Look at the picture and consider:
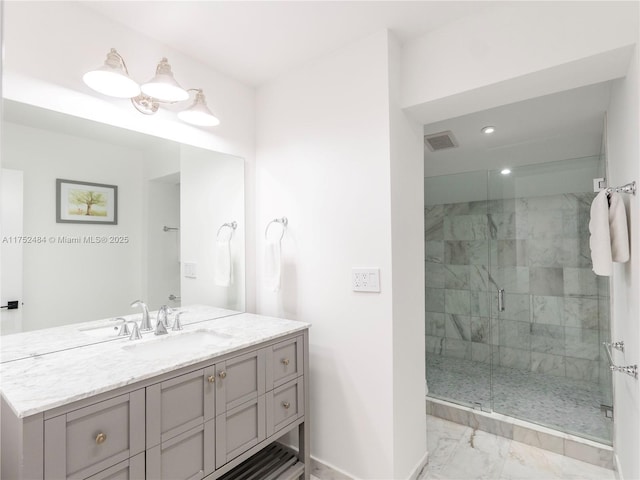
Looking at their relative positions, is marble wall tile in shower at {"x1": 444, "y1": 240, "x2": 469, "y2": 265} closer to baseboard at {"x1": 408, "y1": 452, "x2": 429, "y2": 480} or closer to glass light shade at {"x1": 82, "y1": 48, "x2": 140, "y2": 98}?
baseboard at {"x1": 408, "y1": 452, "x2": 429, "y2": 480}

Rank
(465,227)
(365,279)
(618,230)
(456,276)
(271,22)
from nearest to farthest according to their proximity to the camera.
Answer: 1. (618,230)
2. (271,22)
3. (365,279)
4. (465,227)
5. (456,276)

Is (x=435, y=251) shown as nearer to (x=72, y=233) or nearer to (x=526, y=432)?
(x=526, y=432)

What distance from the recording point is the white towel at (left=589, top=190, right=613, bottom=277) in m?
1.53

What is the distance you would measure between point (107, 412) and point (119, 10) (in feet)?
5.61

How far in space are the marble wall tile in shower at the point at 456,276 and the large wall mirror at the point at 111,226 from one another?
2.55 m

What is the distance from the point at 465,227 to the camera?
3775mm

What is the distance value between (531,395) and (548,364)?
499 millimetres

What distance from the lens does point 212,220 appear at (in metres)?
2.20

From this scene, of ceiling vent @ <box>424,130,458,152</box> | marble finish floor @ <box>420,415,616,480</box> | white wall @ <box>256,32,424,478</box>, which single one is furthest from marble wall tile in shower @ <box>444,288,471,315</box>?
white wall @ <box>256,32,424,478</box>

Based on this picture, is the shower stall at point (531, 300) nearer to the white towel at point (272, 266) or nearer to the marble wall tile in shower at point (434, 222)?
the marble wall tile in shower at point (434, 222)

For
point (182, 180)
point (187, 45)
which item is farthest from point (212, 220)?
point (187, 45)

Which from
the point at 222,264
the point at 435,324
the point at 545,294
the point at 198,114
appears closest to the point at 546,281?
the point at 545,294

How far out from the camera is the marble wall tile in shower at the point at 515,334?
326cm

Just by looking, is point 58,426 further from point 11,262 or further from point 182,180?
point 182,180
